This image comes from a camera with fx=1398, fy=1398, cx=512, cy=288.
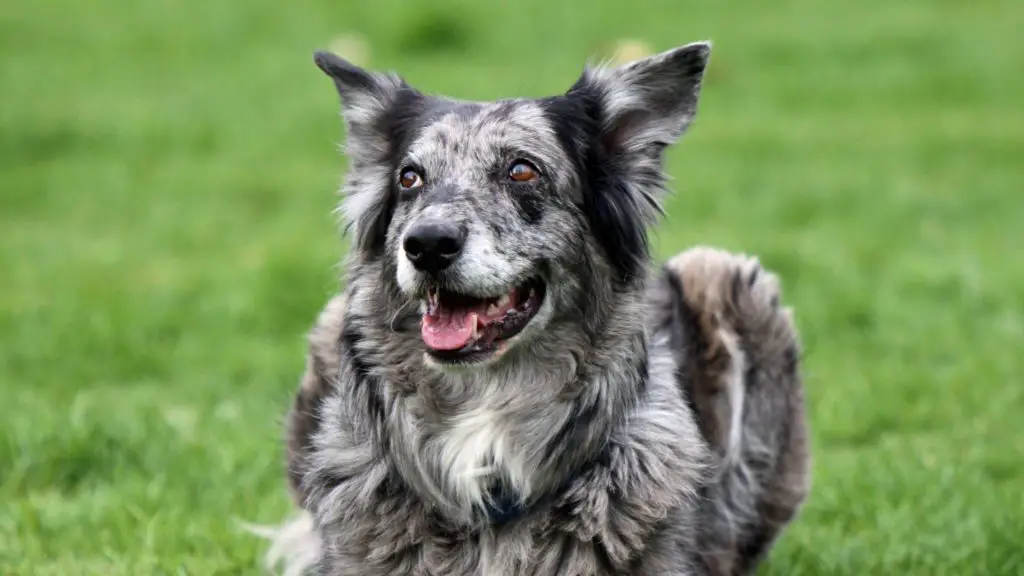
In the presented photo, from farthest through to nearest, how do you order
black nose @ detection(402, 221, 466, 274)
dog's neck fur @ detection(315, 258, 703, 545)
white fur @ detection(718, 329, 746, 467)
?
white fur @ detection(718, 329, 746, 467) < dog's neck fur @ detection(315, 258, 703, 545) < black nose @ detection(402, 221, 466, 274)

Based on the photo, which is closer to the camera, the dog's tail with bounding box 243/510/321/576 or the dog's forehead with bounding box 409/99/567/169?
the dog's forehead with bounding box 409/99/567/169

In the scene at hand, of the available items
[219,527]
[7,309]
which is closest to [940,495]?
[219,527]

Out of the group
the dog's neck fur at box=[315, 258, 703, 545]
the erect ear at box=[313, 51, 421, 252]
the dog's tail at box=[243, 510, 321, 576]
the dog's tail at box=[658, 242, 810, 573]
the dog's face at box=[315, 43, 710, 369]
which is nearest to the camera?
the dog's face at box=[315, 43, 710, 369]

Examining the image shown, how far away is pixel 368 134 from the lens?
4992 millimetres

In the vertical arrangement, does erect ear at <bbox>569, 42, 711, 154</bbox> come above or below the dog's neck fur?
above

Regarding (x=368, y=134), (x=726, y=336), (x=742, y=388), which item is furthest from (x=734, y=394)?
(x=368, y=134)

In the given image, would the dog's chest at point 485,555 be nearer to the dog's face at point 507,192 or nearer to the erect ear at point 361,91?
the dog's face at point 507,192

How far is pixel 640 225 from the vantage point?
477 cm

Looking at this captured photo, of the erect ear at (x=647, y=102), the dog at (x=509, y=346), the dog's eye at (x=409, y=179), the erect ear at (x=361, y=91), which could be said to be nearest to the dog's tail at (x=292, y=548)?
the dog at (x=509, y=346)

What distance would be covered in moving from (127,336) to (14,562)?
3.17 m

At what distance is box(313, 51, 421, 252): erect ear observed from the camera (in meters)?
4.86

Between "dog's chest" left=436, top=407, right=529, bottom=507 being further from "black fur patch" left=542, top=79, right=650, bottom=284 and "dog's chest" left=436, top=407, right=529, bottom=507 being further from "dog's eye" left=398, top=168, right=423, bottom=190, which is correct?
"dog's eye" left=398, top=168, right=423, bottom=190

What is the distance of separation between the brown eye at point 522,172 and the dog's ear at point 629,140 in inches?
7.8

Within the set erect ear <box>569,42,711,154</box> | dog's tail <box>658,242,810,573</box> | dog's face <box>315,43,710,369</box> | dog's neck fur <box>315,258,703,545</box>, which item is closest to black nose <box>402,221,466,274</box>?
dog's face <box>315,43,710,369</box>
